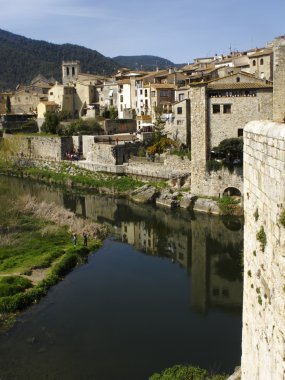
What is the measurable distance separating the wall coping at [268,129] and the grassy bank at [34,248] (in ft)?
41.2

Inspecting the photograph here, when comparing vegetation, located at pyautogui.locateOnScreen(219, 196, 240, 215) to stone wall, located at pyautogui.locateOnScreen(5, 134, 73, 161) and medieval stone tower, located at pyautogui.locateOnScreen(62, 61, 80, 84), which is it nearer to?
stone wall, located at pyautogui.locateOnScreen(5, 134, 73, 161)

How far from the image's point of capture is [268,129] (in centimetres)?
478

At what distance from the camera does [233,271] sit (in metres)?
21.2

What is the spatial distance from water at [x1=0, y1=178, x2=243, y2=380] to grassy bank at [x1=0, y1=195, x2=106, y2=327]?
533 millimetres

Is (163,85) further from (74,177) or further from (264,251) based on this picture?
(264,251)

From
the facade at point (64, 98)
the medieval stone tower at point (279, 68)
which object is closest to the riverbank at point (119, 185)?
the medieval stone tower at point (279, 68)

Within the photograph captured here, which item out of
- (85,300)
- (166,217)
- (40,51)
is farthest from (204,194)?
(40,51)

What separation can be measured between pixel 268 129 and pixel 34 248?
65.2 feet

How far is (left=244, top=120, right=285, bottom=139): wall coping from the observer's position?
4.36 meters

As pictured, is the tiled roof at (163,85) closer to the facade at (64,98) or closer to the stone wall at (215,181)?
the facade at (64,98)

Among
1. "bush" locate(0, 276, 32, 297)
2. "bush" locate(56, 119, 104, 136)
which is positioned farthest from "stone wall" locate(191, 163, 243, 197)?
"bush" locate(56, 119, 104, 136)

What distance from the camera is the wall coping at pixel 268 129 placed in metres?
4.36

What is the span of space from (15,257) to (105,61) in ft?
550

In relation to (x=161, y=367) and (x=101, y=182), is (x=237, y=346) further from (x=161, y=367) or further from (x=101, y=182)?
(x=101, y=182)
